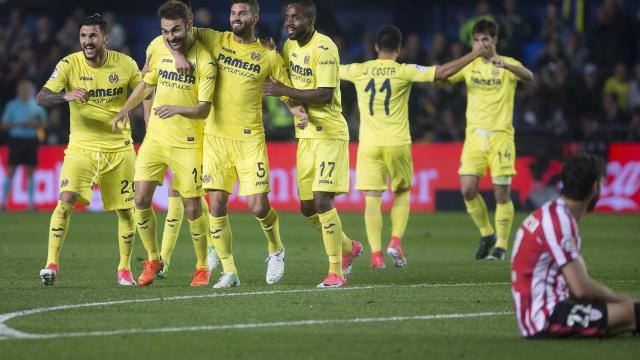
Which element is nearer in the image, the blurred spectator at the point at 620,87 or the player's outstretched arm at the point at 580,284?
the player's outstretched arm at the point at 580,284

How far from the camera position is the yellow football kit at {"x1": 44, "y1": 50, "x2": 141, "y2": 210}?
1091cm

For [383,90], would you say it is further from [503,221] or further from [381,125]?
[503,221]

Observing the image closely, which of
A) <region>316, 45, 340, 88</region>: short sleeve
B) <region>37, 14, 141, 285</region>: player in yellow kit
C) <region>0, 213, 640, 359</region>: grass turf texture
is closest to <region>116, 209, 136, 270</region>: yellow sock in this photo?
<region>37, 14, 141, 285</region>: player in yellow kit

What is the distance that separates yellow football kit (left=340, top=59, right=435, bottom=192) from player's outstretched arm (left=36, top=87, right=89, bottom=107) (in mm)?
3789

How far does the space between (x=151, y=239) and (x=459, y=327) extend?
147 inches

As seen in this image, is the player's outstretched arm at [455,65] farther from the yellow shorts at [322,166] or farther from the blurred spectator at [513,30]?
the blurred spectator at [513,30]

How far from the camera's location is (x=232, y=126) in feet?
34.3

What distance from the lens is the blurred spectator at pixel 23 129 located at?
68.6ft

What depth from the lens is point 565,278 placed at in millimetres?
7312

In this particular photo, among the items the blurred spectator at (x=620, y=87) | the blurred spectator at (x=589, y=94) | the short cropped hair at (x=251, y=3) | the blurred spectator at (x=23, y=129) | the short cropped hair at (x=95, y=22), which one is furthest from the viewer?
the blurred spectator at (x=620, y=87)

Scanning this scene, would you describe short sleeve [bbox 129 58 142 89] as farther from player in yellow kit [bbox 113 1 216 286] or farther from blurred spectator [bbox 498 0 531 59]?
blurred spectator [bbox 498 0 531 59]

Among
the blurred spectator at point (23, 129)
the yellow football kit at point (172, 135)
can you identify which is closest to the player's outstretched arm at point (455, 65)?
the yellow football kit at point (172, 135)

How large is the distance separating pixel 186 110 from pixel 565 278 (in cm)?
395

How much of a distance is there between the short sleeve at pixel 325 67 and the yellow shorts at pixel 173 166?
1.30m
